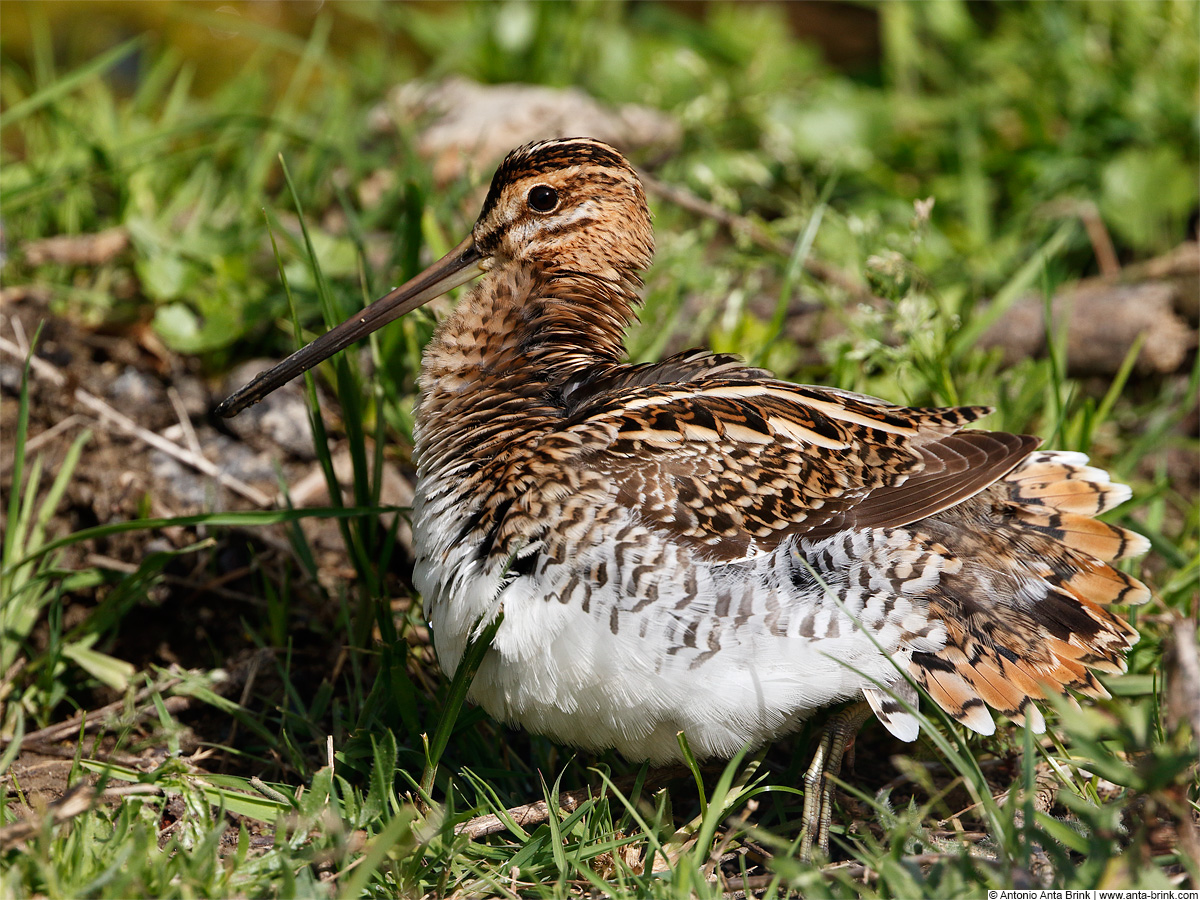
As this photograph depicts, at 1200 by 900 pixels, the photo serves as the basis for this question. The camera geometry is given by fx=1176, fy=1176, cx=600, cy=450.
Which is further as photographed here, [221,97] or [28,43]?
[28,43]

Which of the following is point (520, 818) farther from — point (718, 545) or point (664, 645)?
point (718, 545)

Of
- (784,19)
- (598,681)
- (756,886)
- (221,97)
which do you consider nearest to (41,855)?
(598,681)

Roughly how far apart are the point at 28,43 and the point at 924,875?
20.7 ft

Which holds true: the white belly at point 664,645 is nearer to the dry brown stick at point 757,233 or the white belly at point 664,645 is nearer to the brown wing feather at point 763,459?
the brown wing feather at point 763,459

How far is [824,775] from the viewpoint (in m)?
2.76

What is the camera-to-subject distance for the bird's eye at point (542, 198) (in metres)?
3.19

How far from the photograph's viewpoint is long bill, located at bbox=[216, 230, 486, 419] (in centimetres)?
307

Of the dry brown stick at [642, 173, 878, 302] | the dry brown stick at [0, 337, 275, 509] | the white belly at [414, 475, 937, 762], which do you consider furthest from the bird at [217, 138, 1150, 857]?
the dry brown stick at [642, 173, 878, 302]

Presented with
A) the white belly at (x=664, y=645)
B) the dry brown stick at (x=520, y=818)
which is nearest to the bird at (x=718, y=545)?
the white belly at (x=664, y=645)

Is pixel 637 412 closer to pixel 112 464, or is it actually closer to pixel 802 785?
pixel 802 785

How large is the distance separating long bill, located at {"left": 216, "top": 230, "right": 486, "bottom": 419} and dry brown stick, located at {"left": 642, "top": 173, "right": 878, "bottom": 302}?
124cm

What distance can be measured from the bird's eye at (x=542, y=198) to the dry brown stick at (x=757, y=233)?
1122 millimetres

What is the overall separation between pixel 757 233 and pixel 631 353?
0.67m

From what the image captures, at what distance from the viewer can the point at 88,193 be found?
4.62m
